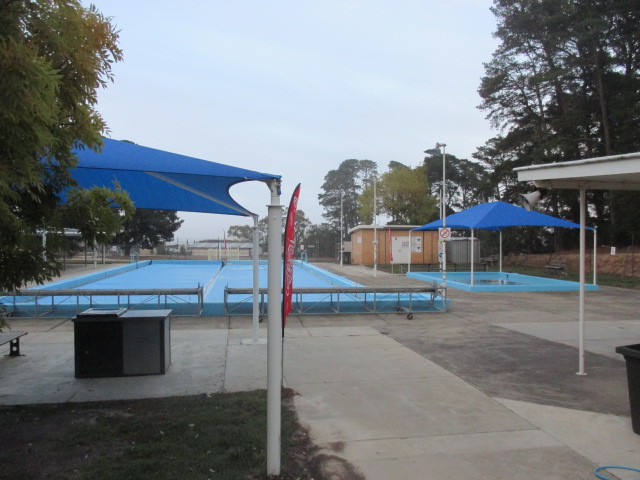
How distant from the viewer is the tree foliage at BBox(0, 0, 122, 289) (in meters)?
2.19

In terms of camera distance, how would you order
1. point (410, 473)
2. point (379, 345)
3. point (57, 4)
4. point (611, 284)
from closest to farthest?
1. point (57, 4)
2. point (410, 473)
3. point (379, 345)
4. point (611, 284)

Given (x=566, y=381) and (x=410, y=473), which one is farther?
(x=566, y=381)

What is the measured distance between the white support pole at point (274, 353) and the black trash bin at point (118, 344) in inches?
126

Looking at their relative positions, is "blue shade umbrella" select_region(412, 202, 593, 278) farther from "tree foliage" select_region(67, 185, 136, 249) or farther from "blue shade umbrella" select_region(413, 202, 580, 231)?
"tree foliage" select_region(67, 185, 136, 249)

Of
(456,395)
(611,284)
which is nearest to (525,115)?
(611,284)

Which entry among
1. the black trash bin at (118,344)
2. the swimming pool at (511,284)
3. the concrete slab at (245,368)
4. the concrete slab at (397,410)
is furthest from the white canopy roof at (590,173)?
the swimming pool at (511,284)

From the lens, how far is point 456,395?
5.71 m

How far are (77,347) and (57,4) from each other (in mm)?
4819

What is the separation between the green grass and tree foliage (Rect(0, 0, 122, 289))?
1580 millimetres

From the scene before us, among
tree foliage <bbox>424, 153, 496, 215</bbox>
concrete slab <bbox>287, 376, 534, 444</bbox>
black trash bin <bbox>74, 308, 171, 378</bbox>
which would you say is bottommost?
concrete slab <bbox>287, 376, 534, 444</bbox>

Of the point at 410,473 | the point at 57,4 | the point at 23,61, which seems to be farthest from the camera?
the point at 410,473

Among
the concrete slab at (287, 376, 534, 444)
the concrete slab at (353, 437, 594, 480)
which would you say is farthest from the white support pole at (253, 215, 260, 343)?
the concrete slab at (353, 437, 594, 480)

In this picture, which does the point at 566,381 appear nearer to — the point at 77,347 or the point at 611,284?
the point at 77,347

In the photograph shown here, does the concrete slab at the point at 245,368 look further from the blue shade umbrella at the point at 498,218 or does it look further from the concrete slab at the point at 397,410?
the blue shade umbrella at the point at 498,218
